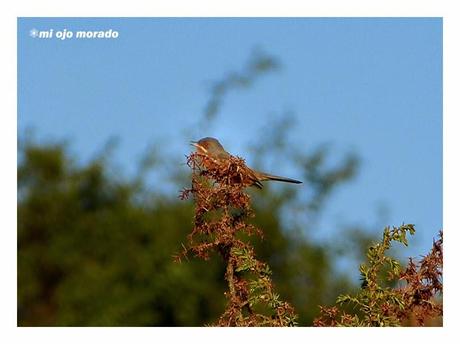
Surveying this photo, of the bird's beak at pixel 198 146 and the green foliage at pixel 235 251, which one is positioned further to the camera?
the bird's beak at pixel 198 146

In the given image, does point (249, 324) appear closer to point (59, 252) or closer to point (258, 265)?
point (258, 265)

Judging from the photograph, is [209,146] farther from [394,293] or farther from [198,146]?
[394,293]

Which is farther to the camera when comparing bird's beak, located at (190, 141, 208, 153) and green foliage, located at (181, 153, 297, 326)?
bird's beak, located at (190, 141, 208, 153)

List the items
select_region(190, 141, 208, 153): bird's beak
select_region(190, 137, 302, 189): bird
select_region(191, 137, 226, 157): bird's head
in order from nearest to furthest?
select_region(190, 137, 302, 189): bird → select_region(191, 137, 226, 157): bird's head → select_region(190, 141, 208, 153): bird's beak

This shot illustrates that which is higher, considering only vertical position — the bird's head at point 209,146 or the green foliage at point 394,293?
the bird's head at point 209,146

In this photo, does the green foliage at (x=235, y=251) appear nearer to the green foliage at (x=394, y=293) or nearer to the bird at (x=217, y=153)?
the green foliage at (x=394, y=293)

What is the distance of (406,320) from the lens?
420cm

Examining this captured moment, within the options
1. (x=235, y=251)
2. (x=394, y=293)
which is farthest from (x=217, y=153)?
(x=394, y=293)

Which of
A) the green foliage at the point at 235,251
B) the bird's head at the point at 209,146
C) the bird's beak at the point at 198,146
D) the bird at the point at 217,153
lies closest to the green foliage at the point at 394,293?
the green foliage at the point at 235,251

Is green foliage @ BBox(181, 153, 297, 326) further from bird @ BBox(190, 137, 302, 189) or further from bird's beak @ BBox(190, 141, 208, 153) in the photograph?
bird's beak @ BBox(190, 141, 208, 153)

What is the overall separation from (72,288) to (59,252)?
471 mm

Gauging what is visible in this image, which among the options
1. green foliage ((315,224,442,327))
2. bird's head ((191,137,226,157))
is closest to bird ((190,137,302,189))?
bird's head ((191,137,226,157))

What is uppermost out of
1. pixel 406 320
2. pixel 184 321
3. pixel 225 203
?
pixel 225 203
